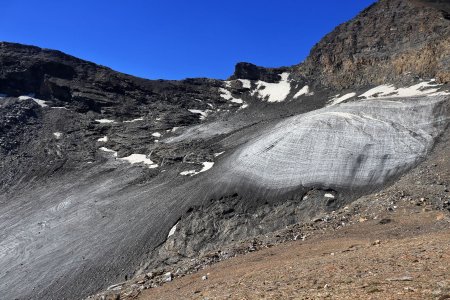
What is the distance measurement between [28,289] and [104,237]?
6157 mm

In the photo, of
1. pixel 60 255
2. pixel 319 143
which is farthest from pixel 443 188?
pixel 60 255

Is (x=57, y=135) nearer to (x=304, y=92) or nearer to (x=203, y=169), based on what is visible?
(x=203, y=169)

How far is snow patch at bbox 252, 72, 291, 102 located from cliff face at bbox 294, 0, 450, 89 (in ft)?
14.7

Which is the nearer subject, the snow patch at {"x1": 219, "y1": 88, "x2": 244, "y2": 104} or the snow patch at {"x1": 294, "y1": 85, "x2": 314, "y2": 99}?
the snow patch at {"x1": 294, "y1": 85, "x2": 314, "y2": 99}

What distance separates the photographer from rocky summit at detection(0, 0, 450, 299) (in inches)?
1185

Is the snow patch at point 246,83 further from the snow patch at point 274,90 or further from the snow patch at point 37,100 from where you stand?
the snow patch at point 37,100

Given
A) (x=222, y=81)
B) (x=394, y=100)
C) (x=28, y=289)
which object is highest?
(x=222, y=81)

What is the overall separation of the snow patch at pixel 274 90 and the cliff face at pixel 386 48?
4495 millimetres

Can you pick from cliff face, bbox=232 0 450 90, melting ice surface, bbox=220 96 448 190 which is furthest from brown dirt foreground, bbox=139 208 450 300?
cliff face, bbox=232 0 450 90

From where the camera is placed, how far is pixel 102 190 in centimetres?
4259

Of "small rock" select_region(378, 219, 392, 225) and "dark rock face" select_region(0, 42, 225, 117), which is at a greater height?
"dark rock face" select_region(0, 42, 225, 117)

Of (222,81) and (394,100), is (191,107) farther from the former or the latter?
(394,100)

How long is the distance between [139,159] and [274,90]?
41315mm

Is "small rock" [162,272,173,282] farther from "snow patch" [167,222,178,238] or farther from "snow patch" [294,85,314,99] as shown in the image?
"snow patch" [294,85,314,99]
